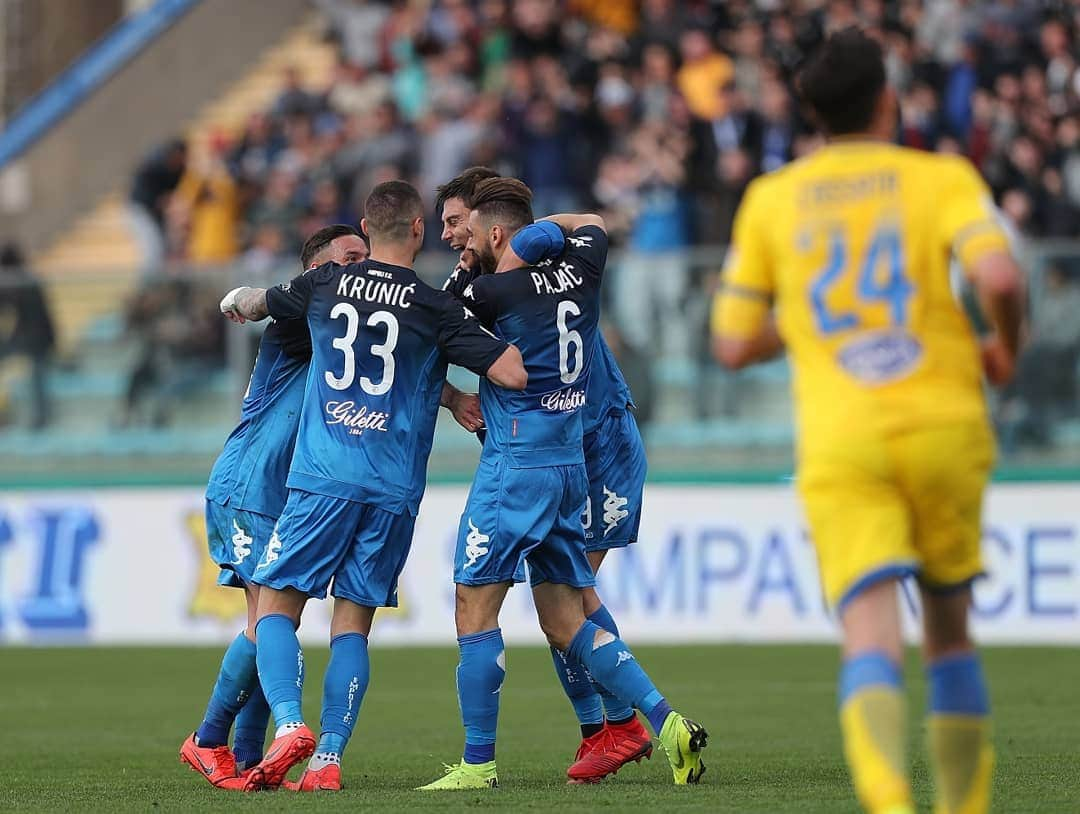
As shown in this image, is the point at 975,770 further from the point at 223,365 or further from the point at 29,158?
the point at 29,158

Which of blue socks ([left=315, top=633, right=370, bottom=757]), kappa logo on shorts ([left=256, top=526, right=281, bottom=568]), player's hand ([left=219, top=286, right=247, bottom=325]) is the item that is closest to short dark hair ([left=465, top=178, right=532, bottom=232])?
player's hand ([left=219, top=286, right=247, bottom=325])

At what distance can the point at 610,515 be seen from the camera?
8.30m

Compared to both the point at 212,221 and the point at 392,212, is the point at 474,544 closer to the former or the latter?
the point at 392,212

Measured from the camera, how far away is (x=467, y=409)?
7906 mm

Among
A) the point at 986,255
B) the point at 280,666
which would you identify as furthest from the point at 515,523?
the point at 986,255

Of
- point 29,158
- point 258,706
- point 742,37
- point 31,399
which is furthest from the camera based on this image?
point 29,158

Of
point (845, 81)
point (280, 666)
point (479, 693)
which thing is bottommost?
point (479, 693)

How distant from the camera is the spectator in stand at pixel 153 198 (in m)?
21.6

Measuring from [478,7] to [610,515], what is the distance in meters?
14.6

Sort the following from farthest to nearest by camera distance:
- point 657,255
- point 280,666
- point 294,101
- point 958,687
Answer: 1. point 294,101
2. point 657,255
3. point 280,666
4. point 958,687

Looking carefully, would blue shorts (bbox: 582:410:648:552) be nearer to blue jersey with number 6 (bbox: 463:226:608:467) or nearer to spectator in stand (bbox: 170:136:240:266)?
blue jersey with number 6 (bbox: 463:226:608:467)

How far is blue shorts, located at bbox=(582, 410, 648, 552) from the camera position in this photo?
827 centimetres

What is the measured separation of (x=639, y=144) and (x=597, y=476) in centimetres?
1025

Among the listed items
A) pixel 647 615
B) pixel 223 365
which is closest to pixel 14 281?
pixel 223 365
